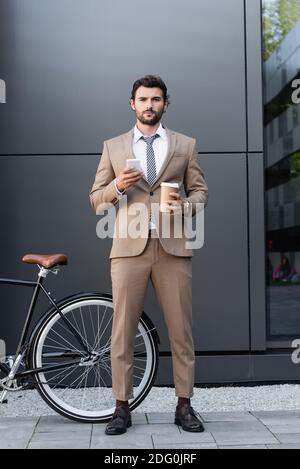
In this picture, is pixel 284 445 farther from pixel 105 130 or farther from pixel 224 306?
pixel 105 130

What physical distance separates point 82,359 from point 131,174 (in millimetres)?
1276

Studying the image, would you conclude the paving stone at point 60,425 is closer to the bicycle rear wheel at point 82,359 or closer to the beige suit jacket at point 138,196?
the bicycle rear wheel at point 82,359

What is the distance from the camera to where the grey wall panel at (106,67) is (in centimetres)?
529

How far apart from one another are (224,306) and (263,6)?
2.45 m

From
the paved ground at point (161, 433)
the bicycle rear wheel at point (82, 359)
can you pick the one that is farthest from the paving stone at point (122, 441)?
the bicycle rear wheel at point (82, 359)

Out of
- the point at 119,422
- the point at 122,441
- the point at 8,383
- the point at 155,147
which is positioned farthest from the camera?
the point at 8,383

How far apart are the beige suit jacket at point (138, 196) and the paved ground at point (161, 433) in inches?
41.9

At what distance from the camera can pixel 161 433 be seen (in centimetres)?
409

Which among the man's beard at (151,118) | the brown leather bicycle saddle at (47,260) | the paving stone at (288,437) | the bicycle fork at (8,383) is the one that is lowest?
the paving stone at (288,437)

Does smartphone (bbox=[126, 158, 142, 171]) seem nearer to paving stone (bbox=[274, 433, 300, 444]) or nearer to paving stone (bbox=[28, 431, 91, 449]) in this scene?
paving stone (bbox=[28, 431, 91, 449])

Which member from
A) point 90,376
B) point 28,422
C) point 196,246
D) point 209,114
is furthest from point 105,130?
point 28,422

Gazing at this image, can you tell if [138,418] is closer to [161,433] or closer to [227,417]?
[161,433]

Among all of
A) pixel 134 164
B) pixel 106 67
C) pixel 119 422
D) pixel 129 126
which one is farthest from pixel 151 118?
pixel 119 422

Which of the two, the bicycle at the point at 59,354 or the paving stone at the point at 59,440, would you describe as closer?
the paving stone at the point at 59,440
